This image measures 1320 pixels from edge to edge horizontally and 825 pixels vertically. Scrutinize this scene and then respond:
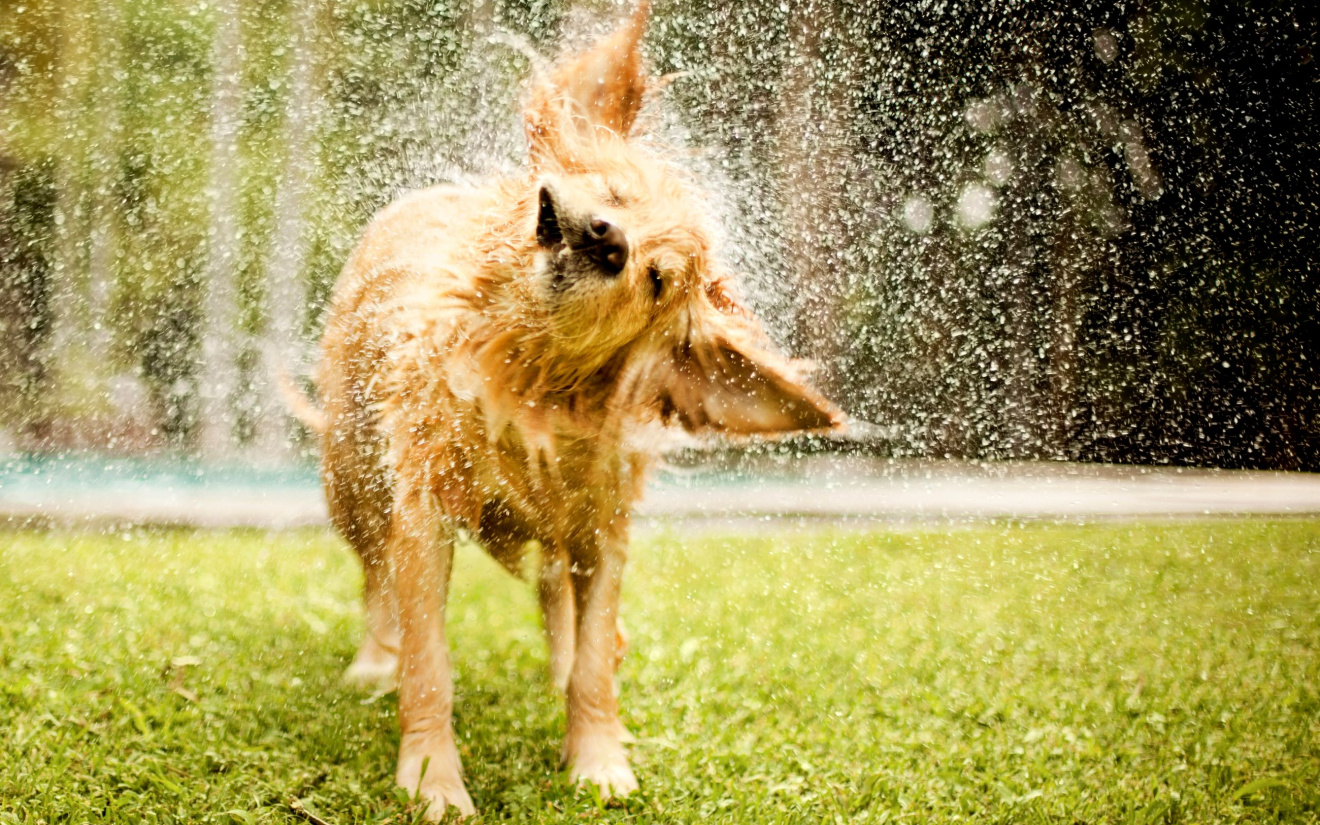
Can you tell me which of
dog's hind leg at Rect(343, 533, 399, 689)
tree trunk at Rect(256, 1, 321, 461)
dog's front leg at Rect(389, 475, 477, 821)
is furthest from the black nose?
tree trunk at Rect(256, 1, 321, 461)

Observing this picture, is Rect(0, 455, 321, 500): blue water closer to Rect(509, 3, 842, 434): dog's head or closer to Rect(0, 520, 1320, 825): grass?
Rect(0, 520, 1320, 825): grass

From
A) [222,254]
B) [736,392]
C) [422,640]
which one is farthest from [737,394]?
[222,254]

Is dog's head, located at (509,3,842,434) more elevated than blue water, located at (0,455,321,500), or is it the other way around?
dog's head, located at (509,3,842,434)

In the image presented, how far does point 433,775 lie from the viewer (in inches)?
88.2

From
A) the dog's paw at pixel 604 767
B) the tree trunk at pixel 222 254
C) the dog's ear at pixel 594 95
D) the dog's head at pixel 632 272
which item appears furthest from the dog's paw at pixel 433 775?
the tree trunk at pixel 222 254

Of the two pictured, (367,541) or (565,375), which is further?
(367,541)

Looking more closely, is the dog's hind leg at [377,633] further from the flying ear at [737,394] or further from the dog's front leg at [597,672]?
the flying ear at [737,394]

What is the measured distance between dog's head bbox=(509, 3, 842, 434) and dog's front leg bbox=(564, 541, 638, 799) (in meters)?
Result: 0.43

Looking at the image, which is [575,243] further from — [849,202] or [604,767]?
[849,202]

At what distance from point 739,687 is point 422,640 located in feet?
3.99

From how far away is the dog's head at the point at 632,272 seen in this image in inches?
80.7

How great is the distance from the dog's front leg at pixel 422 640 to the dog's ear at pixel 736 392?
Result: 2.08ft

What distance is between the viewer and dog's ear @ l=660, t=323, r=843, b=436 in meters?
2.34

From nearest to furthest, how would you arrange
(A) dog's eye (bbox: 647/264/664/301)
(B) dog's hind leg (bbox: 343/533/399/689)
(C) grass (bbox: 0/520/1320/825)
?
(A) dog's eye (bbox: 647/264/664/301) → (C) grass (bbox: 0/520/1320/825) → (B) dog's hind leg (bbox: 343/533/399/689)
